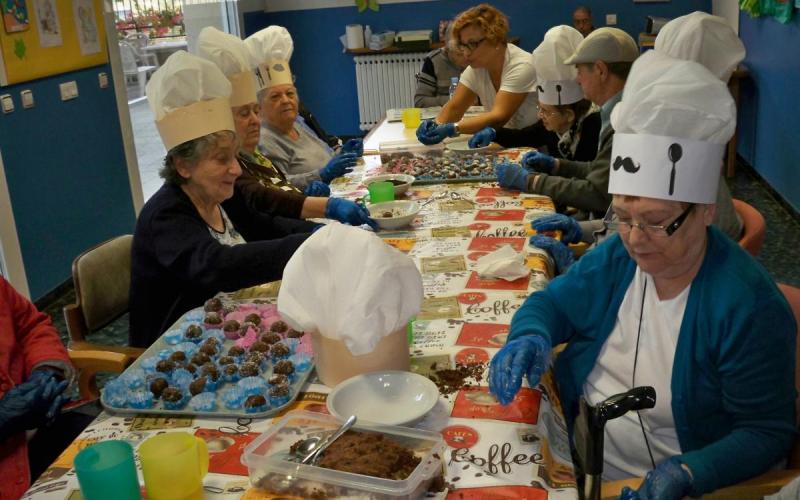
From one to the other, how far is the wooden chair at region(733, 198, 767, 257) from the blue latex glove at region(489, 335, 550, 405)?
0.98 meters

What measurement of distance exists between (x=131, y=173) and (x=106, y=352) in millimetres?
3263

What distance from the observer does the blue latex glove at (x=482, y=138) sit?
3480 mm

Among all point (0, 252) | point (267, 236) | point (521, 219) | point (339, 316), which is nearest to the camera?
point (339, 316)

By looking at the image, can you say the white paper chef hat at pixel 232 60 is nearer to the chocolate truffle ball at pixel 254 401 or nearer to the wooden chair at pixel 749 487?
the chocolate truffle ball at pixel 254 401

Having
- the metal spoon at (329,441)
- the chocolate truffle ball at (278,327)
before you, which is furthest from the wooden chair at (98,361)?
the metal spoon at (329,441)

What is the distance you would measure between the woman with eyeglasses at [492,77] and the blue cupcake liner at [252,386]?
238 centimetres

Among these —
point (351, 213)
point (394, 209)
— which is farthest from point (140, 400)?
point (394, 209)

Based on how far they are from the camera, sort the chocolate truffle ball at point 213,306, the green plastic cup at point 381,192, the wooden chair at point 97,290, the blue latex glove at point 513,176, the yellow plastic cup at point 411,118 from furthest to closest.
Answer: the yellow plastic cup at point 411,118 < the blue latex glove at point 513,176 < the green plastic cup at point 381,192 < the wooden chair at point 97,290 < the chocolate truffle ball at point 213,306

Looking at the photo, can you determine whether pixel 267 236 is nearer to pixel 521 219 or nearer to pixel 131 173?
pixel 521 219

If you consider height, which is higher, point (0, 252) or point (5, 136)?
point (5, 136)

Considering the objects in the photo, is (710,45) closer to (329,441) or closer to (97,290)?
(329,441)

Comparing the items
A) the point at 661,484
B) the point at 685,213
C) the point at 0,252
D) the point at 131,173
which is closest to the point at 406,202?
the point at 685,213

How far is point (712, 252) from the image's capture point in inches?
54.4

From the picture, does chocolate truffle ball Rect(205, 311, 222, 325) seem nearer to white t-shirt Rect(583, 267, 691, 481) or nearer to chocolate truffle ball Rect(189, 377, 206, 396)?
chocolate truffle ball Rect(189, 377, 206, 396)
